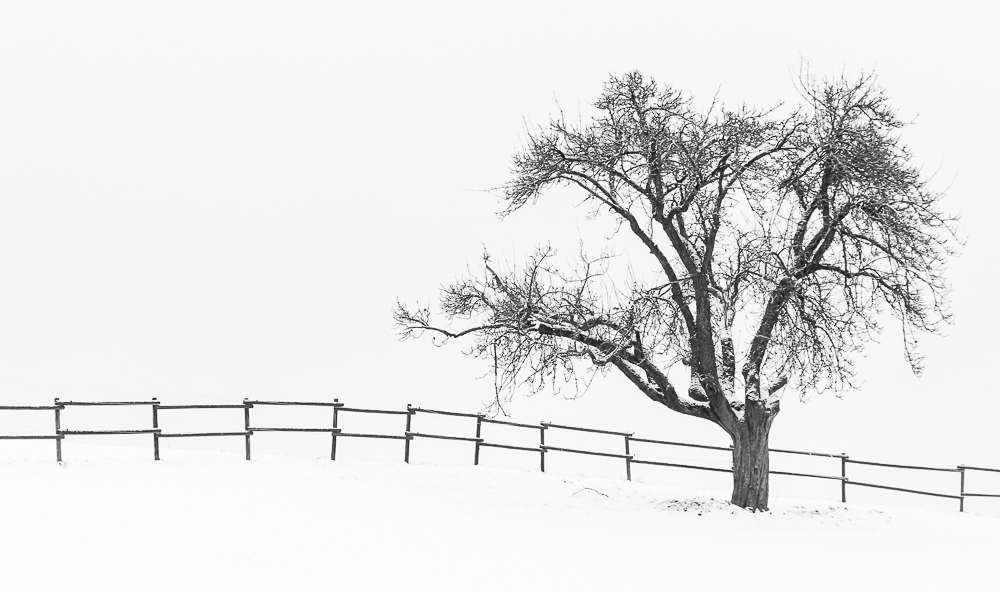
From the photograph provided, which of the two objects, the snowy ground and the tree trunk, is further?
the tree trunk

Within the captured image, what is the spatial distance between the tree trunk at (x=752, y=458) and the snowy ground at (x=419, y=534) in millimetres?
498

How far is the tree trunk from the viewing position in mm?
17500

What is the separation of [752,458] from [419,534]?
268 inches

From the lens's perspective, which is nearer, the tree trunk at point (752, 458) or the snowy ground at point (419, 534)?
the snowy ground at point (419, 534)

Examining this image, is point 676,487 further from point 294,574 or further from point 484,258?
point 294,574

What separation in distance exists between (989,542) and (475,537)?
10.0 metres

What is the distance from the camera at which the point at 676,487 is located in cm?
2067

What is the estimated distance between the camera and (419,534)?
A: 46.8ft

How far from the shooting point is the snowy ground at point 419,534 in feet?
38.9

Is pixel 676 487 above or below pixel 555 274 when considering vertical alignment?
below

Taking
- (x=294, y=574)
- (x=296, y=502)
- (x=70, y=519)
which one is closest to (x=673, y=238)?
(x=296, y=502)

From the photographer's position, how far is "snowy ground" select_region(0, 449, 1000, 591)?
1186 cm

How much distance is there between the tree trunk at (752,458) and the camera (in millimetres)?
17500

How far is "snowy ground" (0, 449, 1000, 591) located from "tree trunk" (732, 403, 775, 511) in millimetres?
498
